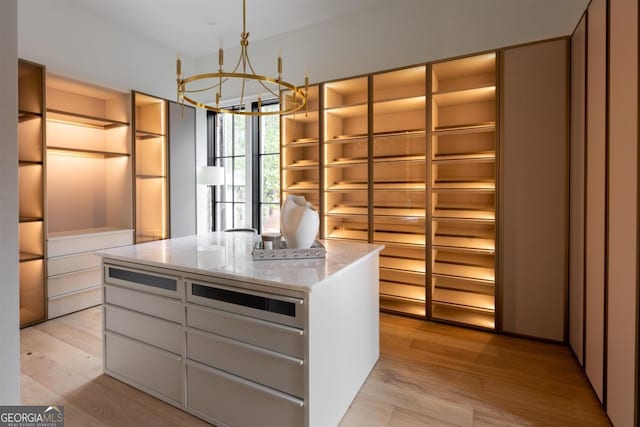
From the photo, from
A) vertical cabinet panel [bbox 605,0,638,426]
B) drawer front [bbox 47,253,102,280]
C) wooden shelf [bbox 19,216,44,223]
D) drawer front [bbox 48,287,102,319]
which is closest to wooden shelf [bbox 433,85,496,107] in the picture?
vertical cabinet panel [bbox 605,0,638,426]

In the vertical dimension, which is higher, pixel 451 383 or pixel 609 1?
pixel 609 1

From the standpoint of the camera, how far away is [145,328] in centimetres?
223

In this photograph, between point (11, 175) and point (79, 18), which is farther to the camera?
point (79, 18)

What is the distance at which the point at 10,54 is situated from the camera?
1.09m

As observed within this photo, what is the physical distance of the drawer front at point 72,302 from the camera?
11.7 ft

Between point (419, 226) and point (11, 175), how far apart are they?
3.25 metres

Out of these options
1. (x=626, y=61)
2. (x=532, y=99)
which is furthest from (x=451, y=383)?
(x=532, y=99)

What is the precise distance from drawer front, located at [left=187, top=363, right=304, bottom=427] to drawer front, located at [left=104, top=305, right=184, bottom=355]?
0.63ft

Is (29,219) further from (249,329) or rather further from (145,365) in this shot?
(249,329)

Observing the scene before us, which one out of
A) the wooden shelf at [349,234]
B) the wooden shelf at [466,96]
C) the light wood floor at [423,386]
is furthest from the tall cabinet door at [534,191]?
the wooden shelf at [349,234]

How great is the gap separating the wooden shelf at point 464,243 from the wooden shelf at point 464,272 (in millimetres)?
205

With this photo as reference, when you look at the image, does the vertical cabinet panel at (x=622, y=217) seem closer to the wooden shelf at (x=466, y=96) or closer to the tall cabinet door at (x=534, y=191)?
the tall cabinet door at (x=534, y=191)

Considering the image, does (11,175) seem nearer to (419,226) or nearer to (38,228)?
(38,228)

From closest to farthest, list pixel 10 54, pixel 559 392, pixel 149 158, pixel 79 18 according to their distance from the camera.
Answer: pixel 10 54 < pixel 559 392 < pixel 79 18 < pixel 149 158
